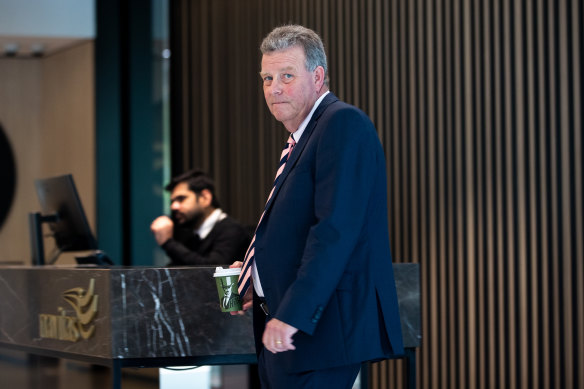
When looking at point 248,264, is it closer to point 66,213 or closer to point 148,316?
point 148,316

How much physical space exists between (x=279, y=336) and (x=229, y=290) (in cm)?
39

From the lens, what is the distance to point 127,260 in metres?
5.88

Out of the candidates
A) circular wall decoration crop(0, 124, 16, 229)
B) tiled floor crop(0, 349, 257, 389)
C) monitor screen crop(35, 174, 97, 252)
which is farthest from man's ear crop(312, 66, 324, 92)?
circular wall decoration crop(0, 124, 16, 229)

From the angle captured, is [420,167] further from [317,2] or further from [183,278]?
[183,278]

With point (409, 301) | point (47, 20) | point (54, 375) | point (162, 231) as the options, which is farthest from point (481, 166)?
point (47, 20)

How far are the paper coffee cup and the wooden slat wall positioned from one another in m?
2.31

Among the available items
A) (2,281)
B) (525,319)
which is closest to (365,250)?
(2,281)

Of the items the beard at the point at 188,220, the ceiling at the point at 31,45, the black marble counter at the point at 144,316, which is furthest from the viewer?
the ceiling at the point at 31,45

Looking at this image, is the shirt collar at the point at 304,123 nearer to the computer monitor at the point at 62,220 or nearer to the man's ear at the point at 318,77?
the man's ear at the point at 318,77

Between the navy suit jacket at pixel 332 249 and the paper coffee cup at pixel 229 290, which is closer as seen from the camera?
the navy suit jacket at pixel 332 249

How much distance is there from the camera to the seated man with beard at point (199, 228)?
4.28 m

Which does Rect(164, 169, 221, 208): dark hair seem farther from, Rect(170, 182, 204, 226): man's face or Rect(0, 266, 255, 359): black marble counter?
Rect(0, 266, 255, 359): black marble counter

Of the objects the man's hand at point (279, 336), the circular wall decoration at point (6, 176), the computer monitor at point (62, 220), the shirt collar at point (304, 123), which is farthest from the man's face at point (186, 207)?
the man's hand at point (279, 336)

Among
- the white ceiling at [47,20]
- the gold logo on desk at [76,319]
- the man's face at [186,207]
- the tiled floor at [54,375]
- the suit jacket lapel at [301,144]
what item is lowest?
the tiled floor at [54,375]
